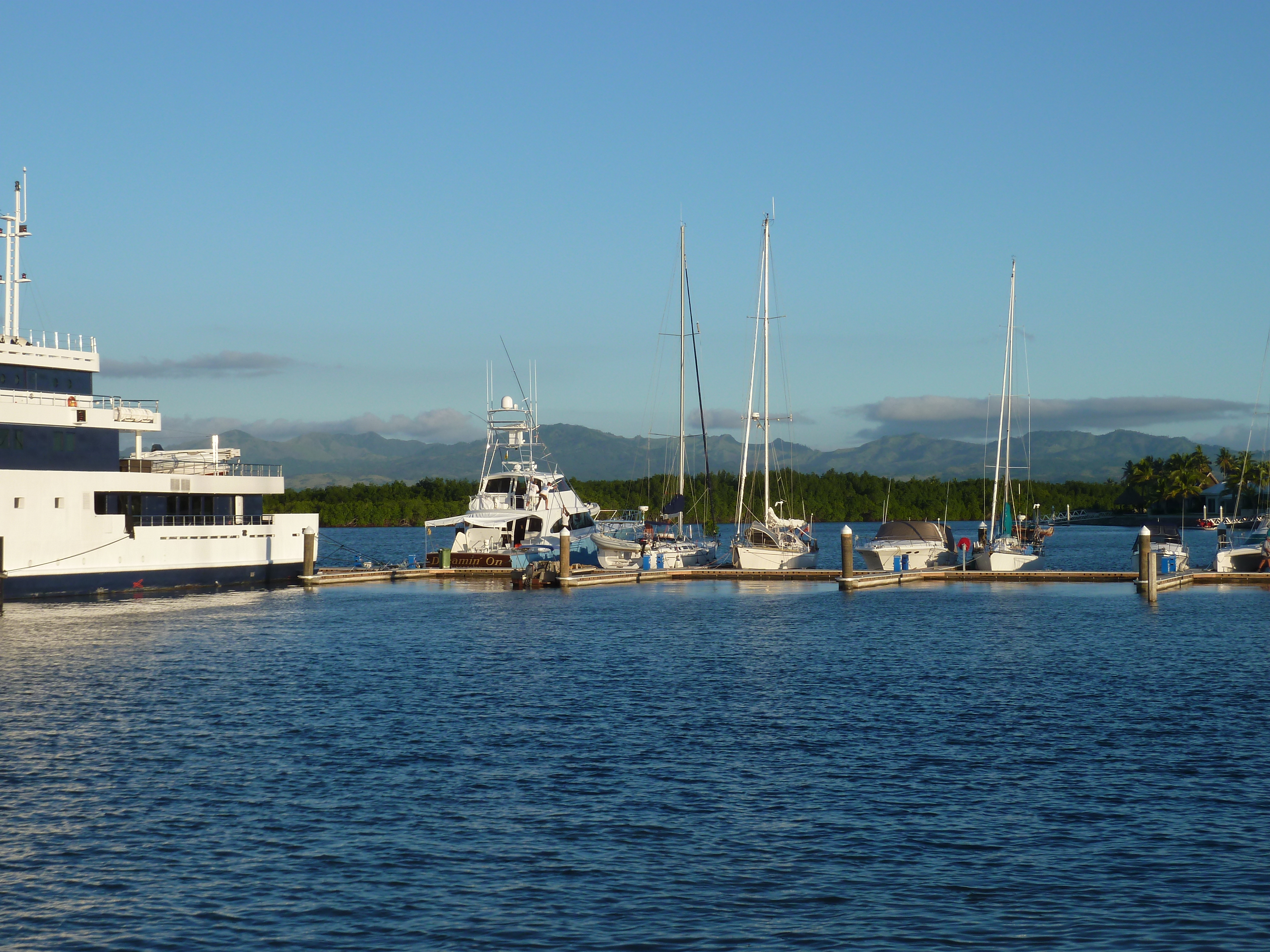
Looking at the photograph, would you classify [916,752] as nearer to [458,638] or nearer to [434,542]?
[458,638]

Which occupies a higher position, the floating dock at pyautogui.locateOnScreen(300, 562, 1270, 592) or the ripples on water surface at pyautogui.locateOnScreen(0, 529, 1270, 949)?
the floating dock at pyautogui.locateOnScreen(300, 562, 1270, 592)

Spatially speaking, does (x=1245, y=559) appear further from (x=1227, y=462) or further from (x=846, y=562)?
(x=1227, y=462)

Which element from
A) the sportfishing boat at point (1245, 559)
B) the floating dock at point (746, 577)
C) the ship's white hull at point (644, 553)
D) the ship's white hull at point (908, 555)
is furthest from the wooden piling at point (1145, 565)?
the ship's white hull at point (644, 553)

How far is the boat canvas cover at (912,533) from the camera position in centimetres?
6694

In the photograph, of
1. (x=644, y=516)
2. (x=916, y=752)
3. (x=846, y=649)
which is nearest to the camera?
(x=916, y=752)

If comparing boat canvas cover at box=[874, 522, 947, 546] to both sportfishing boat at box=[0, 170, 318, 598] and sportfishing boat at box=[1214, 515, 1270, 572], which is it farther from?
sportfishing boat at box=[0, 170, 318, 598]

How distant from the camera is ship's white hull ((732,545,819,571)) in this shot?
206ft

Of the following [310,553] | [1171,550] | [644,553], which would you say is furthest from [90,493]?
[1171,550]

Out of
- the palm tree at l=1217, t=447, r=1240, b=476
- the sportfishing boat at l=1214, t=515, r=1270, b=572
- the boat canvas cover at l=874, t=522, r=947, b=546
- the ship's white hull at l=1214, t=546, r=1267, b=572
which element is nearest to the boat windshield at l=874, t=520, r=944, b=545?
the boat canvas cover at l=874, t=522, r=947, b=546

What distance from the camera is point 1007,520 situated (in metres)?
69.3

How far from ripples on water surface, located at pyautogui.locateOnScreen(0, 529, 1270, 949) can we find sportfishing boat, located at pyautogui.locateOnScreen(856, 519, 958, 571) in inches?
957

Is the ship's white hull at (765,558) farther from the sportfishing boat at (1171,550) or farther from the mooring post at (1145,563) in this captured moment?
the sportfishing boat at (1171,550)

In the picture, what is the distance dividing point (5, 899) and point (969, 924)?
12.1 meters

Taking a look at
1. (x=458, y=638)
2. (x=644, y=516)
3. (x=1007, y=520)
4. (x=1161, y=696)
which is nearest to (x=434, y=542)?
(x=644, y=516)
